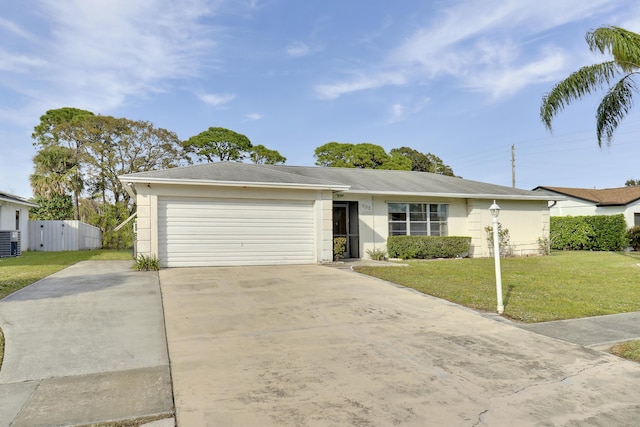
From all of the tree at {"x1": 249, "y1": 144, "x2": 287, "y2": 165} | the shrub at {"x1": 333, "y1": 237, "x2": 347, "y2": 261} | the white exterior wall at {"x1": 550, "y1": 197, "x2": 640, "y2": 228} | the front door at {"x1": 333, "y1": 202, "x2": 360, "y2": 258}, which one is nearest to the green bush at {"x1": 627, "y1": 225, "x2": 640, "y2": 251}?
the white exterior wall at {"x1": 550, "y1": 197, "x2": 640, "y2": 228}

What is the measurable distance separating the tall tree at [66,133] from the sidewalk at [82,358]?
77.8ft

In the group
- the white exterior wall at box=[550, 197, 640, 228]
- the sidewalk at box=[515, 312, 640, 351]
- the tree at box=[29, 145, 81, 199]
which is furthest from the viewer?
the tree at box=[29, 145, 81, 199]

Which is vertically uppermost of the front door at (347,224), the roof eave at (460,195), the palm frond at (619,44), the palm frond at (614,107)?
the palm frond at (619,44)

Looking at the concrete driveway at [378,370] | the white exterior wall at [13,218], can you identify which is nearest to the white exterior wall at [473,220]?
the concrete driveway at [378,370]

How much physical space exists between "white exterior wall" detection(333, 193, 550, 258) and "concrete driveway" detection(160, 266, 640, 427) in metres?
8.18

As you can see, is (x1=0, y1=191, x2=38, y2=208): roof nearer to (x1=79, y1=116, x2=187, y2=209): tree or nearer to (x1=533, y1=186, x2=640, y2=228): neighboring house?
(x1=79, y1=116, x2=187, y2=209): tree

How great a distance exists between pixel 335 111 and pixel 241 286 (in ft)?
46.1

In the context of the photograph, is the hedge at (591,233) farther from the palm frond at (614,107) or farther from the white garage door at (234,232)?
the white garage door at (234,232)

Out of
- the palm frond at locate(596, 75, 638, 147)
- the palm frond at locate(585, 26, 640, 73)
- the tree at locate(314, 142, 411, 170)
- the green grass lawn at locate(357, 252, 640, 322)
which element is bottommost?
the green grass lawn at locate(357, 252, 640, 322)

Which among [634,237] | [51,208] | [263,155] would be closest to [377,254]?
[634,237]

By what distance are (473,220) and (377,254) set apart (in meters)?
4.95

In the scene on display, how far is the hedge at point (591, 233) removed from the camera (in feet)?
69.2

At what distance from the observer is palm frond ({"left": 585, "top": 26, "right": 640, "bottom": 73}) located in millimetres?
10633

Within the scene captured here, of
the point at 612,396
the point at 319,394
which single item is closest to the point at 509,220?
the point at 612,396
